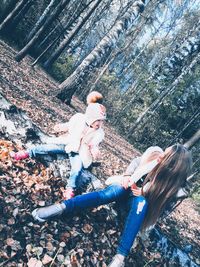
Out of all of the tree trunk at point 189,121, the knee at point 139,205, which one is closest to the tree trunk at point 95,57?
the knee at point 139,205

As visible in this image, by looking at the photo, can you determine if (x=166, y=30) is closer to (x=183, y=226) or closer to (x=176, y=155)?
(x=183, y=226)

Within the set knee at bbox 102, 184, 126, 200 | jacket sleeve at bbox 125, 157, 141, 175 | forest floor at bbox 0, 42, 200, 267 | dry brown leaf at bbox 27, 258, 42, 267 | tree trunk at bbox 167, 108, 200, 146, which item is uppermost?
tree trunk at bbox 167, 108, 200, 146

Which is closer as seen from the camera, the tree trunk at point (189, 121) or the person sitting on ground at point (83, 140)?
the person sitting on ground at point (83, 140)

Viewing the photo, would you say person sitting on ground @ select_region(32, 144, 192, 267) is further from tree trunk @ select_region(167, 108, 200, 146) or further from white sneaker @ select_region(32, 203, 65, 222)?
tree trunk @ select_region(167, 108, 200, 146)

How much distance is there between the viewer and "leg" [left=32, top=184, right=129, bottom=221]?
12.5 ft

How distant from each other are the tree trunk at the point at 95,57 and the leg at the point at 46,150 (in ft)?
19.6

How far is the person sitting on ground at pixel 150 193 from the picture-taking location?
4098mm

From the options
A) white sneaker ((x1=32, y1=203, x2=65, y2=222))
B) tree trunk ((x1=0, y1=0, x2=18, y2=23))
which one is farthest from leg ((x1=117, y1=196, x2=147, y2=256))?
tree trunk ((x1=0, y1=0, x2=18, y2=23))

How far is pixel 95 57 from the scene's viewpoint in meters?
10.8

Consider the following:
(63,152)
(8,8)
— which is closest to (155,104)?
(8,8)

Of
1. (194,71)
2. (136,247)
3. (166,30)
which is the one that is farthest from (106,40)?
(166,30)

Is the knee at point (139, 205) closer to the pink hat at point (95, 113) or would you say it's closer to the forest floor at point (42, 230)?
the forest floor at point (42, 230)

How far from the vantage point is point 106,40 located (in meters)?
10.9

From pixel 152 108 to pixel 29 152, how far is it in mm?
15022
